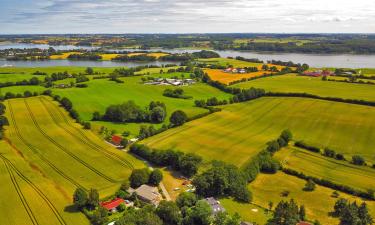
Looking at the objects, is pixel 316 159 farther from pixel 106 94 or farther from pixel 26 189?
pixel 106 94

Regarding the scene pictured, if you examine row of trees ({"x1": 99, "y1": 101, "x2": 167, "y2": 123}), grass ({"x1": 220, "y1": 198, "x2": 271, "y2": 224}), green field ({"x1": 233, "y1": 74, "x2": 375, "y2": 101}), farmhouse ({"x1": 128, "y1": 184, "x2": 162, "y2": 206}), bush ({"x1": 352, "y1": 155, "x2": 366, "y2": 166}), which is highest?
green field ({"x1": 233, "y1": 74, "x2": 375, "y2": 101})

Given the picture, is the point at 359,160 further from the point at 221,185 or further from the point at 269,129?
the point at 221,185

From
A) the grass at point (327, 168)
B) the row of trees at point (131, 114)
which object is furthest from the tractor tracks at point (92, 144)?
the grass at point (327, 168)

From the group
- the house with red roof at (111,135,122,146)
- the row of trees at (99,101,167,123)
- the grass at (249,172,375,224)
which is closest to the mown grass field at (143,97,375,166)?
the house with red roof at (111,135,122,146)

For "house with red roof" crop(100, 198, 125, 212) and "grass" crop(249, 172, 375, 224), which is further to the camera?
"grass" crop(249, 172, 375, 224)

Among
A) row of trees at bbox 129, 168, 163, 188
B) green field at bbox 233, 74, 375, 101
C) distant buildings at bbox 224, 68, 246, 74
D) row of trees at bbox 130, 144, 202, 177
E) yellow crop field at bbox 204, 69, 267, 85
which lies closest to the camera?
row of trees at bbox 129, 168, 163, 188

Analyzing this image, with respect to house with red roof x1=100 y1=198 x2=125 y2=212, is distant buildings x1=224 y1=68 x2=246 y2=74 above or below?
above

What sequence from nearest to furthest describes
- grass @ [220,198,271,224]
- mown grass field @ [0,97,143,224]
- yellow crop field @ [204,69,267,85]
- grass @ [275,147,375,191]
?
grass @ [220,198,271,224] < mown grass field @ [0,97,143,224] < grass @ [275,147,375,191] < yellow crop field @ [204,69,267,85]

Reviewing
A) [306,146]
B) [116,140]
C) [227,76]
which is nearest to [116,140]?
[116,140]

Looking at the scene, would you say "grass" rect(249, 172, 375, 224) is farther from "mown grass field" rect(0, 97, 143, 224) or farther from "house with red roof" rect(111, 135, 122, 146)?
"house with red roof" rect(111, 135, 122, 146)
